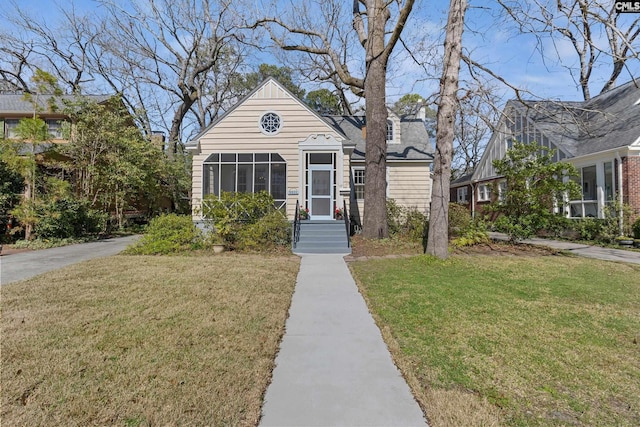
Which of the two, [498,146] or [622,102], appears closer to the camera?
[622,102]

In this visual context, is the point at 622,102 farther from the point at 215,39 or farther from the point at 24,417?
the point at 215,39

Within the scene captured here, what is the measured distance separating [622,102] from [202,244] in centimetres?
1907

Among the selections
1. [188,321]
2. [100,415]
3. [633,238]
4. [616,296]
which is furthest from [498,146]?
[100,415]

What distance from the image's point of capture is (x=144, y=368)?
111 inches

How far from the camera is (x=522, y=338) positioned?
3.60 m

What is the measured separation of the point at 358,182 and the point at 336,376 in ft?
42.5

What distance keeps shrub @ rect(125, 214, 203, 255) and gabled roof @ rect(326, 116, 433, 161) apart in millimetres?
7904

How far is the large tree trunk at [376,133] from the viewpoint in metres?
11.4

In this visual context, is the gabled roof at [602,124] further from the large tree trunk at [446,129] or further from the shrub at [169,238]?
the shrub at [169,238]

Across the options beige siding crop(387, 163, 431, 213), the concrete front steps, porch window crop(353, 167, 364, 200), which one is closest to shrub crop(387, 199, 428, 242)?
beige siding crop(387, 163, 431, 213)

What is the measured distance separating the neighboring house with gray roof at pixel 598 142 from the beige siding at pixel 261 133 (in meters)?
7.38

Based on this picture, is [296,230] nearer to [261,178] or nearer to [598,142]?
[261,178]

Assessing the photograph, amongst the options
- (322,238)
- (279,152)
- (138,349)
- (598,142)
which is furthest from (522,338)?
(598,142)

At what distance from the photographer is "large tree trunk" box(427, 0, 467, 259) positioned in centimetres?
855
